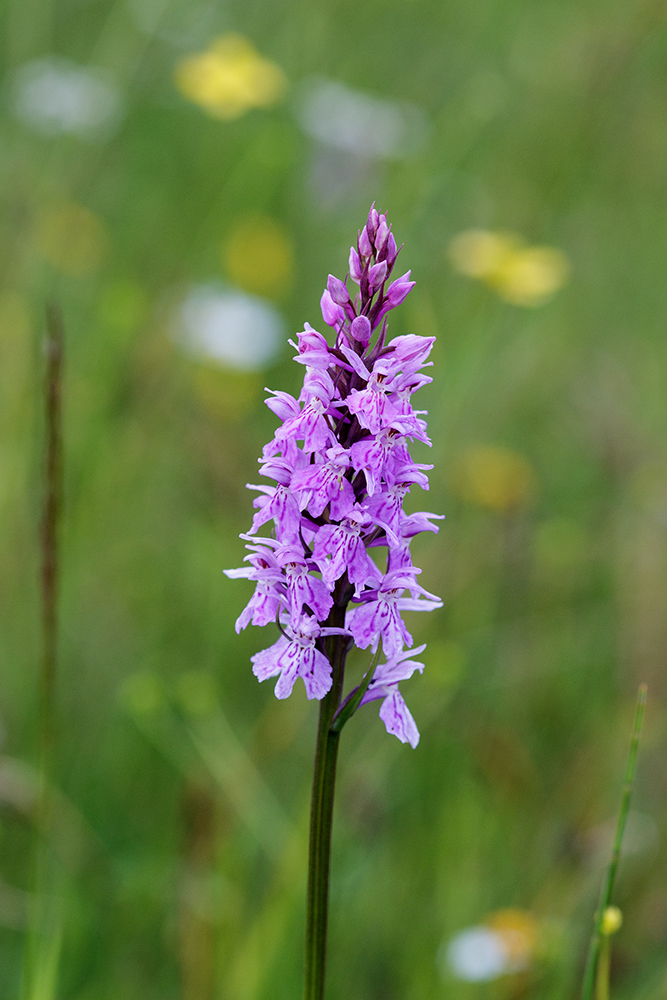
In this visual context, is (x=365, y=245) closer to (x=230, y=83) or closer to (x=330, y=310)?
(x=330, y=310)

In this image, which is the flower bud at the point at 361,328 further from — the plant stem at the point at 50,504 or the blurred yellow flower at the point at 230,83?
the blurred yellow flower at the point at 230,83

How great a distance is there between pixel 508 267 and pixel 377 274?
2.44m

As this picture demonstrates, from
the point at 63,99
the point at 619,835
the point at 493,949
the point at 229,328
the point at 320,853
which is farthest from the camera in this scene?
the point at 229,328

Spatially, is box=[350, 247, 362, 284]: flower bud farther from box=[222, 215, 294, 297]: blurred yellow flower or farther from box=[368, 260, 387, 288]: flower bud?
box=[222, 215, 294, 297]: blurred yellow flower

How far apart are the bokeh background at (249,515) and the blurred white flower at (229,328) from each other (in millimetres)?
21

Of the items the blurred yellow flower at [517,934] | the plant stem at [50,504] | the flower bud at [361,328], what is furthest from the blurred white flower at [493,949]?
the flower bud at [361,328]

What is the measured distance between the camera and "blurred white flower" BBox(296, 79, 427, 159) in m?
4.96

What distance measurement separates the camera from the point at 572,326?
18.8 feet

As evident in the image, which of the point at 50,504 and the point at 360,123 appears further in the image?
the point at 360,123

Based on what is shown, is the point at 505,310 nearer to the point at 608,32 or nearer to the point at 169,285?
the point at 608,32

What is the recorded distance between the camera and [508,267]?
3.43 meters

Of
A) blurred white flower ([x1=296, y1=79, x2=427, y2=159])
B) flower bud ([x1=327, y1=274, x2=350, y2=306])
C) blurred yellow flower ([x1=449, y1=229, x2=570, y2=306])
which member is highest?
blurred white flower ([x1=296, y1=79, x2=427, y2=159])

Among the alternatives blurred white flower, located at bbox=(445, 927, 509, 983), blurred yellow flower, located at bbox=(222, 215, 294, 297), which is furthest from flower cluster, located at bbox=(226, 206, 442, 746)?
blurred yellow flower, located at bbox=(222, 215, 294, 297)

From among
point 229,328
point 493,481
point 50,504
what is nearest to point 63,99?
point 229,328
